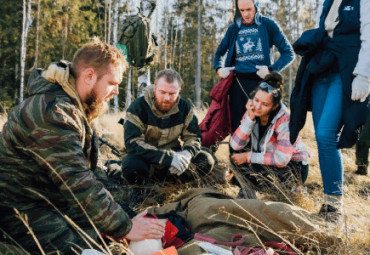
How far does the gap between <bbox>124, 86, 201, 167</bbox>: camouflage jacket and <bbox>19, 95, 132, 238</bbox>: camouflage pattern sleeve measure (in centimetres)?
174

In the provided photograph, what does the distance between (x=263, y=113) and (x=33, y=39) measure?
19.9 metres

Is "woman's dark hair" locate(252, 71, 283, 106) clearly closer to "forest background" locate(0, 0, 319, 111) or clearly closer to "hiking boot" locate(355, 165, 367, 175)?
"hiking boot" locate(355, 165, 367, 175)

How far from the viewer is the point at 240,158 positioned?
137 inches

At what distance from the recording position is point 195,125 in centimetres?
391

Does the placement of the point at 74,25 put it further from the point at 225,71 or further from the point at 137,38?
the point at 225,71

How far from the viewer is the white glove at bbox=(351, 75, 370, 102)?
8.16 ft

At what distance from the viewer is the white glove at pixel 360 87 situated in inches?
97.9

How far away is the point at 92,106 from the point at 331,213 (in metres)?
1.86

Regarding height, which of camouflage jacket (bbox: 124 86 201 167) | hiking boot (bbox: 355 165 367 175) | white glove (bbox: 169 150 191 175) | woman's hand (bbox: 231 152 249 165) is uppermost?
camouflage jacket (bbox: 124 86 201 167)

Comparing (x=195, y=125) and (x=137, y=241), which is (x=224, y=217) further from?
(x=195, y=125)

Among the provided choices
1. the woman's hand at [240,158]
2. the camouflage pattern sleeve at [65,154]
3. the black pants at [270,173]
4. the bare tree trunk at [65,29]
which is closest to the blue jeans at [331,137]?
the black pants at [270,173]

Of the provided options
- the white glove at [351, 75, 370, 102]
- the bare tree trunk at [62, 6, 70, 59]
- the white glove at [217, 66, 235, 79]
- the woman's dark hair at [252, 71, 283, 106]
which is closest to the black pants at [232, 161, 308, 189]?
the woman's dark hair at [252, 71, 283, 106]

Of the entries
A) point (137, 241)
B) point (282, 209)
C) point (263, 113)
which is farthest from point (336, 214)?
point (137, 241)

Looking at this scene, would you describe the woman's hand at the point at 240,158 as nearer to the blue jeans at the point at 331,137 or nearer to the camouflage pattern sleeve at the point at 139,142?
the camouflage pattern sleeve at the point at 139,142
